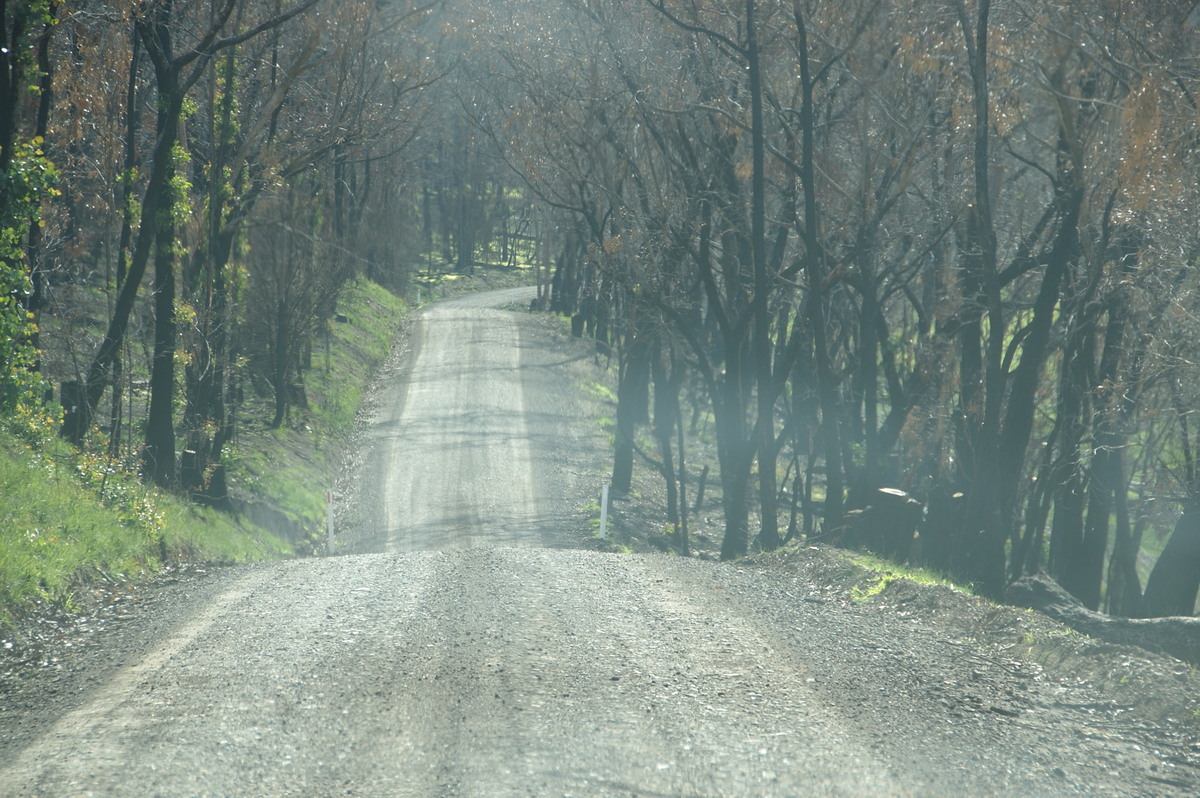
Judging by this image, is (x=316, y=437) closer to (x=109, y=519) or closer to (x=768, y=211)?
(x=768, y=211)

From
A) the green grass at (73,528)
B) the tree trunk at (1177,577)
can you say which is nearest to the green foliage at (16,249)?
the green grass at (73,528)

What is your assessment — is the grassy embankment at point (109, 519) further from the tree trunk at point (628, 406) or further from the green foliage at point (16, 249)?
the tree trunk at point (628, 406)

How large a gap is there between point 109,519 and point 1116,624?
34.6 feet

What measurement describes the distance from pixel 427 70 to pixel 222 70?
25.5 feet

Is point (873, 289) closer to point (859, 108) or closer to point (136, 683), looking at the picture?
point (859, 108)

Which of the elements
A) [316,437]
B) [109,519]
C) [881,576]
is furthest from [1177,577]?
[316,437]

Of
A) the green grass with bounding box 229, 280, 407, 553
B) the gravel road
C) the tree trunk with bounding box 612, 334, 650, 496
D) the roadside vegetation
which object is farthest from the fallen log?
the tree trunk with bounding box 612, 334, 650, 496

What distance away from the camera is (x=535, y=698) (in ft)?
21.5

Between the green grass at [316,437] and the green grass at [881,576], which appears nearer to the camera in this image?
the green grass at [881,576]

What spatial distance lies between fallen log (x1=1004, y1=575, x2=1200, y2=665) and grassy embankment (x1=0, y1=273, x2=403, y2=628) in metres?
8.79

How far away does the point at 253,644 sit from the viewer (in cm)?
784

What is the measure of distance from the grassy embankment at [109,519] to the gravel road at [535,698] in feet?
2.86

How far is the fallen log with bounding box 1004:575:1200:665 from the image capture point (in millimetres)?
8000

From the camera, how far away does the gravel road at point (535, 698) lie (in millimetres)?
5410
